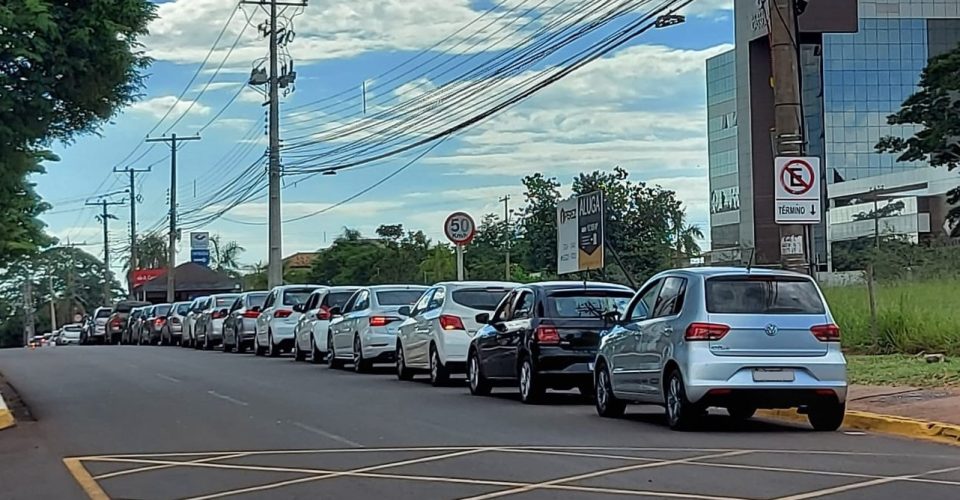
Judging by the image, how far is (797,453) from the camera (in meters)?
12.0

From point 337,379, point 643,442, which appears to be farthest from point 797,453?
point 337,379

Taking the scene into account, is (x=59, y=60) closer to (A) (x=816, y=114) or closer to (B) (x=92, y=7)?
(B) (x=92, y=7)

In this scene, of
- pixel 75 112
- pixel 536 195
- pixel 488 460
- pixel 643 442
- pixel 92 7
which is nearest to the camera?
pixel 488 460

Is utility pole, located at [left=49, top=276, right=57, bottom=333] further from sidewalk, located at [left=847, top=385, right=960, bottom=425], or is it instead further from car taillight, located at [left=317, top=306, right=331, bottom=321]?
sidewalk, located at [left=847, top=385, right=960, bottom=425]

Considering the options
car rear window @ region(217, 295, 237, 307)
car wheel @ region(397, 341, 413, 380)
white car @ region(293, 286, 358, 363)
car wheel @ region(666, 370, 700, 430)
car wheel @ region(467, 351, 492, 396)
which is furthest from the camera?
car rear window @ region(217, 295, 237, 307)

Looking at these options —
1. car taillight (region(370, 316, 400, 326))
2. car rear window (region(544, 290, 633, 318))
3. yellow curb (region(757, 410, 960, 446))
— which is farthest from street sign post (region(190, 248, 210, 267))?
yellow curb (region(757, 410, 960, 446))

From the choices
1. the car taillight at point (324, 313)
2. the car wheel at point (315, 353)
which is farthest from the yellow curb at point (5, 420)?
the car wheel at point (315, 353)

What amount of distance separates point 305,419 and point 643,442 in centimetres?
474

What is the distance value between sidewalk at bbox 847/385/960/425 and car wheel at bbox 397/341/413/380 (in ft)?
27.0

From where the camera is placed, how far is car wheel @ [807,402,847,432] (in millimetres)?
14005

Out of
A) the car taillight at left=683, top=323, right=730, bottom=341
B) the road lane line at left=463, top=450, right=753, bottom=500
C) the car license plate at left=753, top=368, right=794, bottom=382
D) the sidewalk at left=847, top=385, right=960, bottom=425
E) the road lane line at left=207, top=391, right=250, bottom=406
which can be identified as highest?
the car taillight at left=683, top=323, right=730, bottom=341

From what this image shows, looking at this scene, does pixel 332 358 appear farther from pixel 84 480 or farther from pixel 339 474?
pixel 339 474

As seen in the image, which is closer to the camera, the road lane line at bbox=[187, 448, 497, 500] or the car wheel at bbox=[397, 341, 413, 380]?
the road lane line at bbox=[187, 448, 497, 500]

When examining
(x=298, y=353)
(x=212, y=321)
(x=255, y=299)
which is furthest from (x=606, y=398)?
(x=212, y=321)
